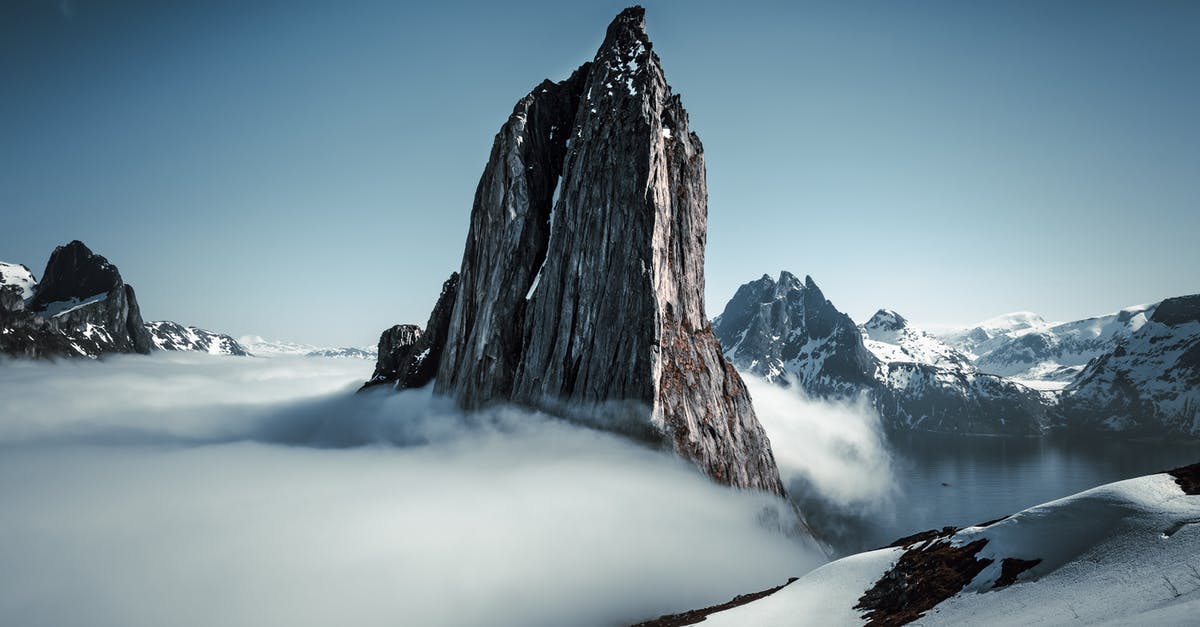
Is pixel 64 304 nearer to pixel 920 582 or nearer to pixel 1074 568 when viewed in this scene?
pixel 920 582

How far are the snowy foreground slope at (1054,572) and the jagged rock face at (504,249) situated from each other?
4351 centimetres

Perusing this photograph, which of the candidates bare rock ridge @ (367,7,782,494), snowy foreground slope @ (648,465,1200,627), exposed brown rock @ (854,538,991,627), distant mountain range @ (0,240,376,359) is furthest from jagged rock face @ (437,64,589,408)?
distant mountain range @ (0,240,376,359)

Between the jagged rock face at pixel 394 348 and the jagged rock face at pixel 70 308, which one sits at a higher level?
the jagged rock face at pixel 70 308

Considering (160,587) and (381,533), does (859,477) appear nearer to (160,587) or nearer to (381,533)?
(381,533)

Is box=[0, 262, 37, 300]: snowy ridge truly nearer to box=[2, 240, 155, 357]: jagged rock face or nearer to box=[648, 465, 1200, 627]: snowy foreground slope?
box=[2, 240, 155, 357]: jagged rock face

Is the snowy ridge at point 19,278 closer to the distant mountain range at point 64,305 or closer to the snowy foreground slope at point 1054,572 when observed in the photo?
the distant mountain range at point 64,305

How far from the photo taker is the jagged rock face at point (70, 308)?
550ft

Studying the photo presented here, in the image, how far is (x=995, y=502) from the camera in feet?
445

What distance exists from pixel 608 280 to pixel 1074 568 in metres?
42.4

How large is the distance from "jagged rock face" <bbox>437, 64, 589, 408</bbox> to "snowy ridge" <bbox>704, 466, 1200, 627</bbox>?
1733 inches

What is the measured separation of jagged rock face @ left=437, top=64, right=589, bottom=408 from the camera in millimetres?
55969

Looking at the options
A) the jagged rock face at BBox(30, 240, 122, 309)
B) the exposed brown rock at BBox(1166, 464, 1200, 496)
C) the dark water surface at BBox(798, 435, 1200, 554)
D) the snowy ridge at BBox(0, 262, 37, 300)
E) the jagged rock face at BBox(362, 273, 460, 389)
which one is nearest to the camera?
the exposed brown rock at BBox(1166, 464, 1200, 496)

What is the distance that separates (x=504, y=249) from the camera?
189ft

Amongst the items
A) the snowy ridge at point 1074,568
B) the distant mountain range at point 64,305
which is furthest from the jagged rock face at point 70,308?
the snowy ridge at point 1074,568
